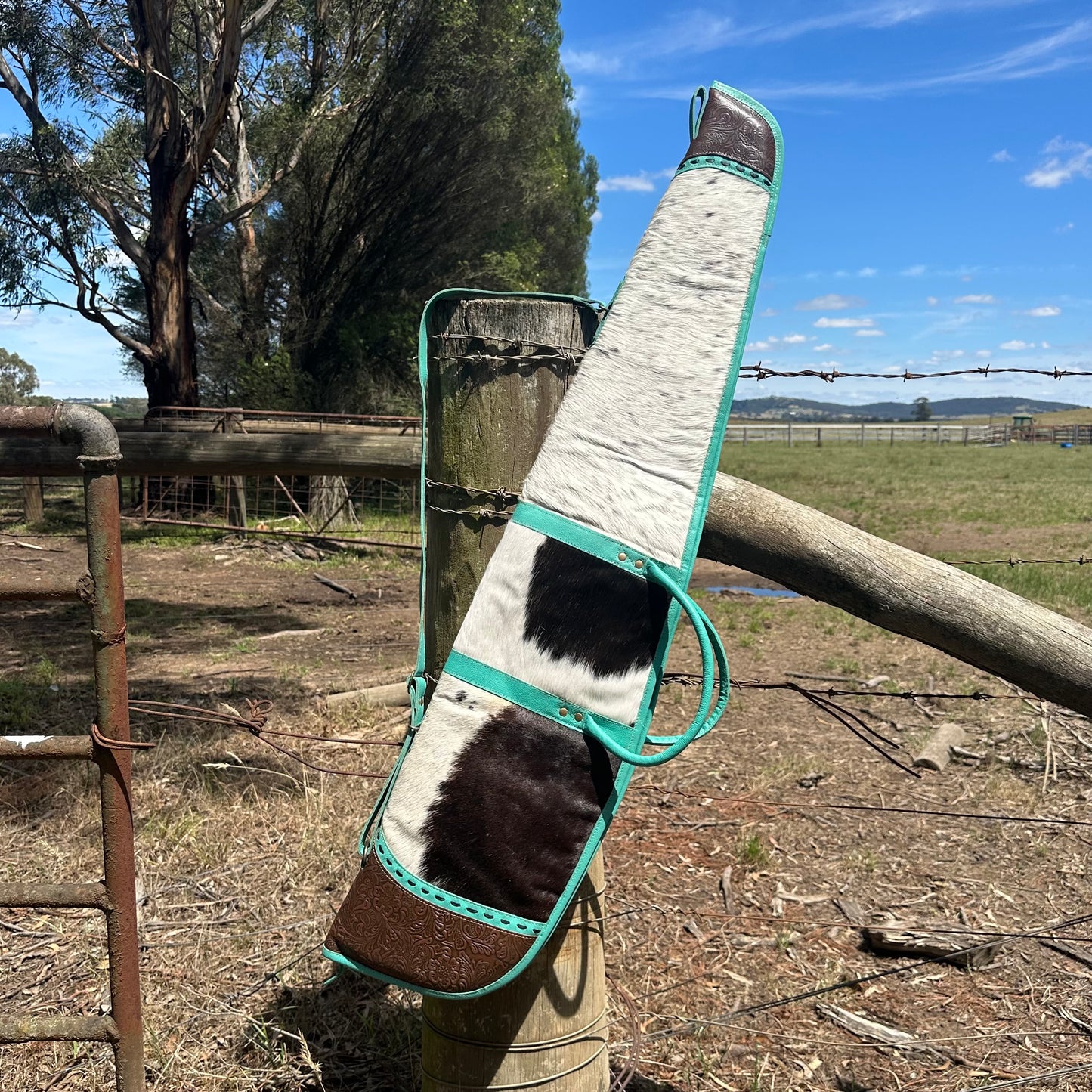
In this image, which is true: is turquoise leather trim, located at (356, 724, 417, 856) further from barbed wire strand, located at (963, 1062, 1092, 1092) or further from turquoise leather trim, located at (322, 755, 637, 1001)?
barbed wire strand, located at (963, 1062, 1092, 1092)

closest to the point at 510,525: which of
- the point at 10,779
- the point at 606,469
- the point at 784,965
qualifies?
the point at 606,469

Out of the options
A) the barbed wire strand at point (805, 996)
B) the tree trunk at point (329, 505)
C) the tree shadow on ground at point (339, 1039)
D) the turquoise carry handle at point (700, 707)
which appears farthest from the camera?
the tree trunk at point (329, 505)

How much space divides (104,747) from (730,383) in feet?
4.57

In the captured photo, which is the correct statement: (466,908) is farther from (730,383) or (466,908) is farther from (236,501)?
(236,501)

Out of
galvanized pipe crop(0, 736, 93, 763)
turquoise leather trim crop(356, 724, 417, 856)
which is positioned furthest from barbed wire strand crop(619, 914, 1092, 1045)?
galvanized pipe crop(0, 736, 93, 763)

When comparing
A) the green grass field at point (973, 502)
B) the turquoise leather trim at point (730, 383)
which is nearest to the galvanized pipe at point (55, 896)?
the turquoise leather trim at point (730, 383)

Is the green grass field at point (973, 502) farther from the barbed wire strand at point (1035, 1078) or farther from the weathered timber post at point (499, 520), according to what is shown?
the weathered timber post at point (499, 520)

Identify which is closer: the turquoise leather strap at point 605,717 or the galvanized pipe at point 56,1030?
the turquoise leather strap at point 605,717

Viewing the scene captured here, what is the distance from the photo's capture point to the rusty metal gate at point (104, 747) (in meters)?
1.79

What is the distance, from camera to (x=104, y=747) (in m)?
1.84

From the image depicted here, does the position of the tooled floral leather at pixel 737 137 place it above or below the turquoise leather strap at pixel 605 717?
above

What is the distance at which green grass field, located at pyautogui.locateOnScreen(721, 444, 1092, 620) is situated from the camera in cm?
988

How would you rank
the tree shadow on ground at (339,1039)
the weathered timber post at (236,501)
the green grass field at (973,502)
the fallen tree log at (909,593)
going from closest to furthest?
the fallen tree log at (909,593) < the tree shadow on ground at (339,1039) < the green grass field at (973,502) < the weathered timber post at (236,501)

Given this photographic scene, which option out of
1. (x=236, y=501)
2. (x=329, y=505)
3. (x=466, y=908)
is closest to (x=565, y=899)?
(x=466, y=908)
